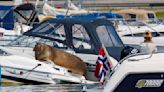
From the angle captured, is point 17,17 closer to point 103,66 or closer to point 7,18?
point 7,18

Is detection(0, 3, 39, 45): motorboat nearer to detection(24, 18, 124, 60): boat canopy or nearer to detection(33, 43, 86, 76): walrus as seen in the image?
detection(24, 18, 124, 60): boat canopy

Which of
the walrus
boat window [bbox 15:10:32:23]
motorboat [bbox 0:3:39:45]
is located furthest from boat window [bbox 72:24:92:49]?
boat window [bbox 15:10:32:23]

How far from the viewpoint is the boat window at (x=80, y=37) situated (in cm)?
1290

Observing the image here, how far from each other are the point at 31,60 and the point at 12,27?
38.2ft

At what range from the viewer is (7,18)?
23.6m

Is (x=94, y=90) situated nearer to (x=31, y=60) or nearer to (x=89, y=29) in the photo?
(x=31, y=60)

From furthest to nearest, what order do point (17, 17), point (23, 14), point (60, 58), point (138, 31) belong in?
point (17, 17)
point (23, 14)
point (138, 31)
point (60, 58)

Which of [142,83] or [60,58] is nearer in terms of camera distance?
[142,83]

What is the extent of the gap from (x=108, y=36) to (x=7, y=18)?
11.0 m

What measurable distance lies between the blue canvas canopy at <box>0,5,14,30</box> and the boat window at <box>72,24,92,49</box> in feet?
33.2

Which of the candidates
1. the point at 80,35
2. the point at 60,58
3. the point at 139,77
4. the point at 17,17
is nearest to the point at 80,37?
the point at 80,35

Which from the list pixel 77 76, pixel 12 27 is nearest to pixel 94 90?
pixel 77 76

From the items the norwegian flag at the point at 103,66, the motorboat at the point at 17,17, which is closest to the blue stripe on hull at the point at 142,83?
the norwegian flag at the point at 103,66

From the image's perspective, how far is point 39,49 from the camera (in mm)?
11664
